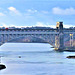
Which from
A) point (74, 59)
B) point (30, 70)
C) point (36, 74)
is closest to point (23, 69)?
point (30, 70)

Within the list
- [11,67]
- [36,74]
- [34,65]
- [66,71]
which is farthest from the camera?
[34,65]

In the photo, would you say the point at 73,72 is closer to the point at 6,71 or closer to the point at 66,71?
the point at 66,71

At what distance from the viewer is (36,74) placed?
104062 millimetres

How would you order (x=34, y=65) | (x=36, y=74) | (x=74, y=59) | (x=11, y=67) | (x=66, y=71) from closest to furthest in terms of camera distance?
(x=36, y=74) → (x=66, y=71) → (x=11, y=67) → (x=34, y=65) → (x=74, y=59)

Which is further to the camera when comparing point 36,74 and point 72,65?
point 72,65

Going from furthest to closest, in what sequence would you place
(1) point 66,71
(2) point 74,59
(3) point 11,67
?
(2) point 74,59 → (3) point 11,67 → (1) point 66,71

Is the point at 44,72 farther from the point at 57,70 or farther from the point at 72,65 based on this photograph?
the point at 72,65

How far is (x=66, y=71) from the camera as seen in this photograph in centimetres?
11088

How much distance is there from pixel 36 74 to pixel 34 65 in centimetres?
2177

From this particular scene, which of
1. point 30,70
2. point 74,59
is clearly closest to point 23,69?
point 30,70

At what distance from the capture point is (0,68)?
111938 millimetres

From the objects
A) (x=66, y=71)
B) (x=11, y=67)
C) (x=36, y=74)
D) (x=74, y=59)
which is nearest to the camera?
(x=36, y=74)

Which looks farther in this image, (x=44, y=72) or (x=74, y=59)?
(x=74, y=59)

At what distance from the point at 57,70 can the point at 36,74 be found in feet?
34.0
